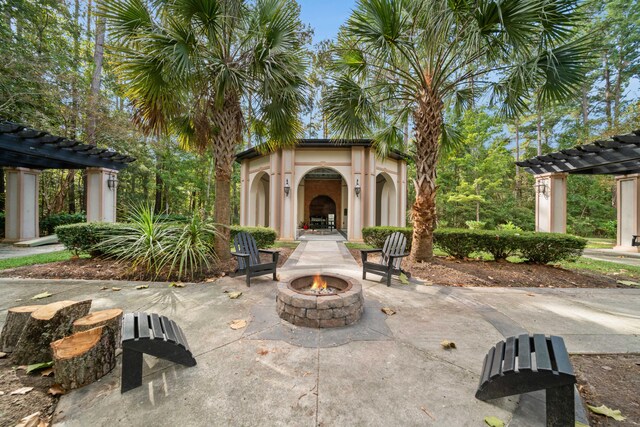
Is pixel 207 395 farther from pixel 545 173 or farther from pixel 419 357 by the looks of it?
pixel 545 173

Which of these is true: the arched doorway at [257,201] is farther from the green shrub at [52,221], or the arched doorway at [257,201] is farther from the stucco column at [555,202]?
the stucco column at [555,202]

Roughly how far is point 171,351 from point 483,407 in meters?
2.48

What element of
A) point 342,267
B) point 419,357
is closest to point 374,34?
point 342,267

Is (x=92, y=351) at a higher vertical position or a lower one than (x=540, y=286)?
higher

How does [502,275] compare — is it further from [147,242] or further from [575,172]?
[575,172]

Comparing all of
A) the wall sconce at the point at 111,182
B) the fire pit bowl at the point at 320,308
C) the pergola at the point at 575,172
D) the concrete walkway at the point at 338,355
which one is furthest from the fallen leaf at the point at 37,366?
the pergola at the point at 575,172

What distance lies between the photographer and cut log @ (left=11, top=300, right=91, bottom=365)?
212 centimetres

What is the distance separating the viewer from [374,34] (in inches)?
192

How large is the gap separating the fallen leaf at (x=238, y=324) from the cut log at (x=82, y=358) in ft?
3.62

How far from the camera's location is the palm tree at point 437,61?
4258 mm

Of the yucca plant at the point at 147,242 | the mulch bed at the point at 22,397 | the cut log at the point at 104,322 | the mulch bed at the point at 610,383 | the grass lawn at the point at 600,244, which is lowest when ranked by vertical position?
the grass lawn at the point at 600,244

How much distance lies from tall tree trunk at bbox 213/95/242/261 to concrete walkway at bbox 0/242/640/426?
1.58 metres

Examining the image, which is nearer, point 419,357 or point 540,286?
point 419,357

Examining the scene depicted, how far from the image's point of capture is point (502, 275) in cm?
521
